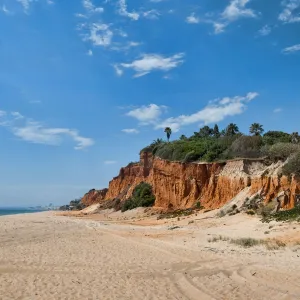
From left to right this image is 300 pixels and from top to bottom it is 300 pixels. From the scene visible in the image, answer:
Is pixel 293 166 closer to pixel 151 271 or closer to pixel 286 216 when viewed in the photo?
pixel 286 216

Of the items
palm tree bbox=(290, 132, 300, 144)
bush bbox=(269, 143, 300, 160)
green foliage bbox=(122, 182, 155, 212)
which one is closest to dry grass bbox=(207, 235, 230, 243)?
bush bbox=(269, 143, 300, 160)

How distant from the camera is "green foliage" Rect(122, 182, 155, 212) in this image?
191 feet

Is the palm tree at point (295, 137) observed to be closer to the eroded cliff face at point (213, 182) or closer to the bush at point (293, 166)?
the eroded cliff face at point (213, 182)

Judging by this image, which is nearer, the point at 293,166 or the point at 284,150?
the point at 293,166

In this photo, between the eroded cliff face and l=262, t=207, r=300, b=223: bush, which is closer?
l=262, t=207, r=300, b=223: bush

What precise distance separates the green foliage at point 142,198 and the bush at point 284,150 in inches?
1012

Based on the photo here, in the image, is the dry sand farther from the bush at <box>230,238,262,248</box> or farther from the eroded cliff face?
the eroded cliff face

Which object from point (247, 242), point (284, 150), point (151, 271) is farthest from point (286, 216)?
point (151, 271)

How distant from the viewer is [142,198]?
60.1m

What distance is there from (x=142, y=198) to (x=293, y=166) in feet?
110

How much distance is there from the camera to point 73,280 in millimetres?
11070

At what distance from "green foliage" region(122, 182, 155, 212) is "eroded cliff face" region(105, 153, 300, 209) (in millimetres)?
1259

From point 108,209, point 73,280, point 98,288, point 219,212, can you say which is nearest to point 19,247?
point 73,280

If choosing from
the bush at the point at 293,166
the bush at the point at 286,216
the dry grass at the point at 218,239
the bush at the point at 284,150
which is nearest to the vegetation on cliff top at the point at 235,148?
the bush at the point at 284,150
